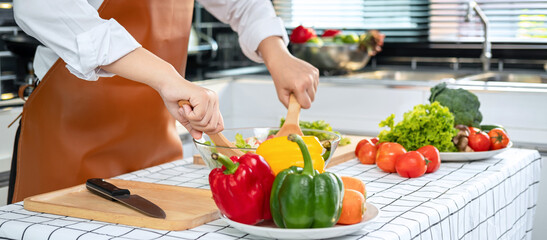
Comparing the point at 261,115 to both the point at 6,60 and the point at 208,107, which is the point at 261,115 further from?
the point at 208,107

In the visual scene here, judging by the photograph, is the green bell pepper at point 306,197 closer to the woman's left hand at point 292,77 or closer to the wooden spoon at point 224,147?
the wooden spoon at point 224,147

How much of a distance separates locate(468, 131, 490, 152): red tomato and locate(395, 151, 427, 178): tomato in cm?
24

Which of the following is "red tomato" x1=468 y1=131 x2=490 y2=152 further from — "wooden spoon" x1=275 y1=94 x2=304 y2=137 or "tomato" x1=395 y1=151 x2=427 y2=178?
"wooden spoon" x1=275 y1=94 x2=304 y2=137

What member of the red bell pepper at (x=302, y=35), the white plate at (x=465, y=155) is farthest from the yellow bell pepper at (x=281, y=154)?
the red bell pepper at (x=302, y=35)

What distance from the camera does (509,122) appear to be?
2578 mm

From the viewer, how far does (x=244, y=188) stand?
3.29 ft

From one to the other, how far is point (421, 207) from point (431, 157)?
12.8 inches

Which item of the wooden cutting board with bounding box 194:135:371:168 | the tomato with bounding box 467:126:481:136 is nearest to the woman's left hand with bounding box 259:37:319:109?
the wooden cutting board with bounding box 194:135:371:168

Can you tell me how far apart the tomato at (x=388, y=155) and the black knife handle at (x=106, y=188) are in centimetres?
57

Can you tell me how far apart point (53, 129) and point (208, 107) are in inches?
19.8

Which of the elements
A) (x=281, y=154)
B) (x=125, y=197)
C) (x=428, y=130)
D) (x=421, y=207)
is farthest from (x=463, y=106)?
(x=125, y=197)

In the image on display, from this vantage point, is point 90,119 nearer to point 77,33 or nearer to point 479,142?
Answer: point 77,33

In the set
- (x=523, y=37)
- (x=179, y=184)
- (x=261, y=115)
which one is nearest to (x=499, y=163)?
(x=179, y=184)

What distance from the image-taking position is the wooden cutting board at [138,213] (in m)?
1.10
